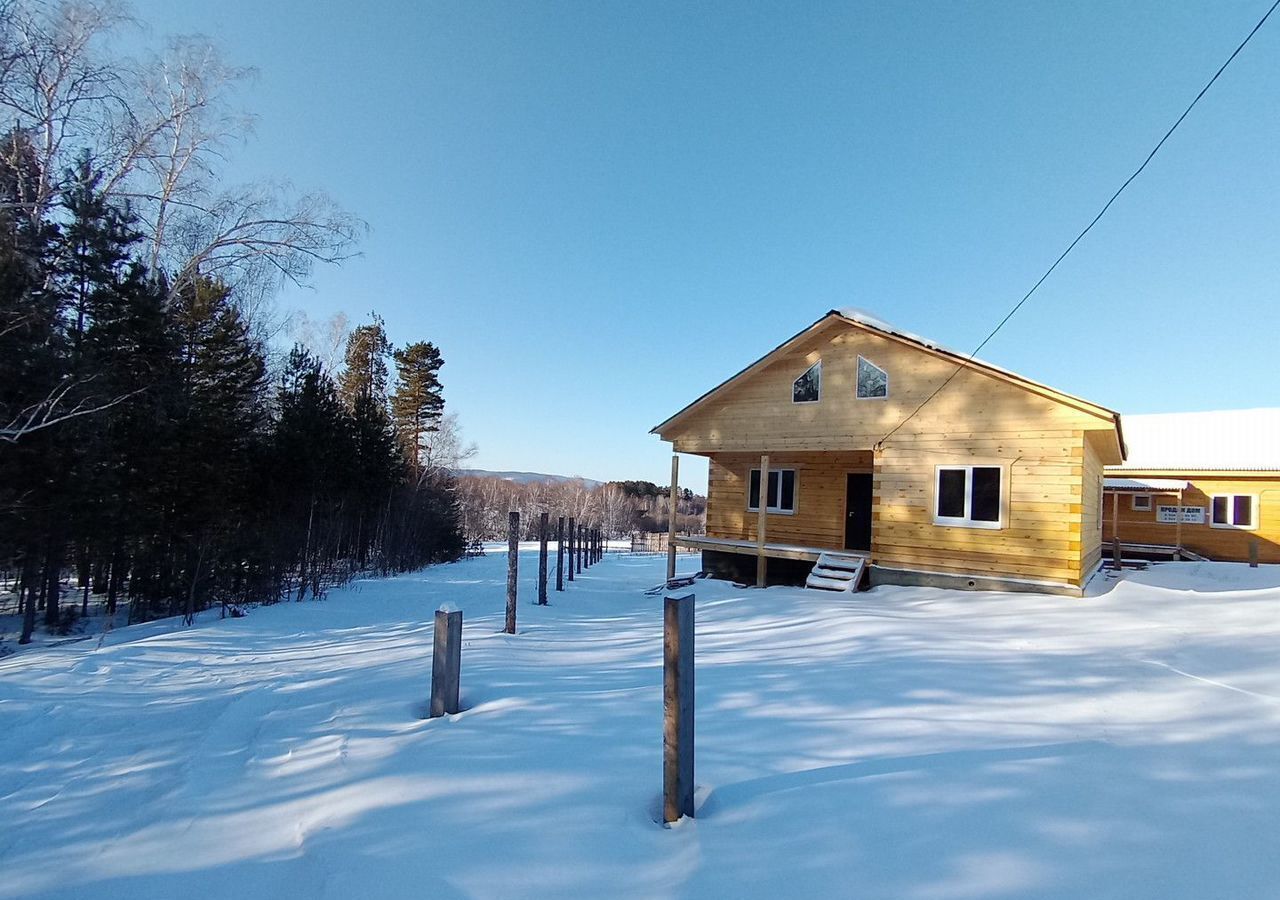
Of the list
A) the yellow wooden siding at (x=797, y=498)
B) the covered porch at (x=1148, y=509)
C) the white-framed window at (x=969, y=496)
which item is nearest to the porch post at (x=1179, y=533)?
the covered porch at (x=1148, y=509)

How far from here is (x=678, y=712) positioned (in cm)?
291

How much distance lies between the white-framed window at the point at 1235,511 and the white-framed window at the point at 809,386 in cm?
1659

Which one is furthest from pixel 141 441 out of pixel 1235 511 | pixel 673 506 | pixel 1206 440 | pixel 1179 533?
pixel 1206 440

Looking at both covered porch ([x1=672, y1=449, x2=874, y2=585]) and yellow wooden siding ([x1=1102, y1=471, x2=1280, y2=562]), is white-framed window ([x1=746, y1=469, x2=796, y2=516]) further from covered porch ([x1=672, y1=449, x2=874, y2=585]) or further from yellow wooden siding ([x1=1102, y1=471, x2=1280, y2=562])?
yellow wooden siding ([x1=1102, y1=471, x2=1280, y2=562])

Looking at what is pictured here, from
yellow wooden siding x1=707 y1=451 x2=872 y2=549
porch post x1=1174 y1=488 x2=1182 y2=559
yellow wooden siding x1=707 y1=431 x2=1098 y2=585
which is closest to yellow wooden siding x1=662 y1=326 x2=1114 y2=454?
yellow wooden siding x1=707 y1=431 x2=1098 y2=585

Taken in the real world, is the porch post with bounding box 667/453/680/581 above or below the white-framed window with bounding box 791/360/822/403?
below

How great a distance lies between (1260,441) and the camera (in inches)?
802

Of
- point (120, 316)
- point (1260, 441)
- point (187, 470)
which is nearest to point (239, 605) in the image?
point (187, 470)

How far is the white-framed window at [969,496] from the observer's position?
35.6 ft

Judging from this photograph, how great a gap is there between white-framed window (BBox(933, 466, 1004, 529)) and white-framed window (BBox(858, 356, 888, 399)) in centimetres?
188

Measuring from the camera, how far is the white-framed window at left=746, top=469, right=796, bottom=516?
15.2 m

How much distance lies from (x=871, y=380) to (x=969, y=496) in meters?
2.89

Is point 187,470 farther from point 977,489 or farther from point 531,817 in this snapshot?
point 977,489

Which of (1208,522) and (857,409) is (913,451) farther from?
(1208,522)
